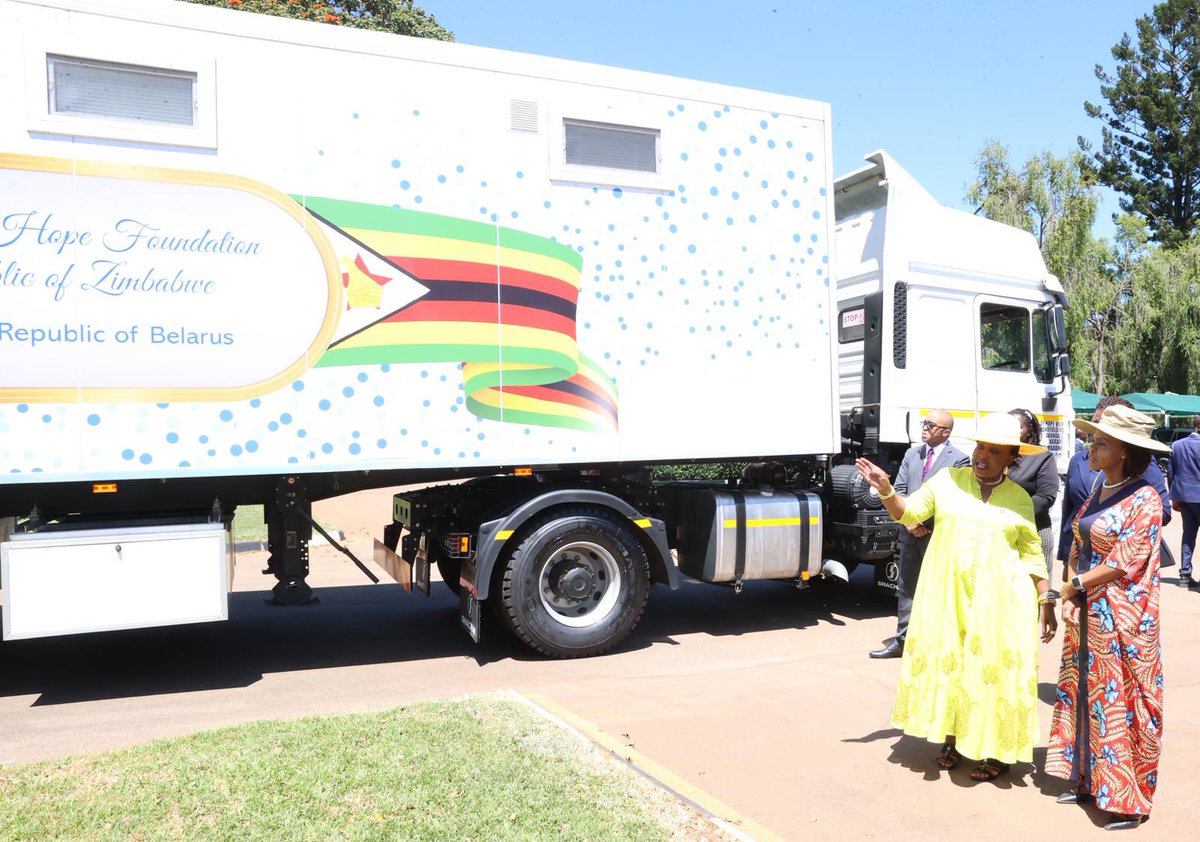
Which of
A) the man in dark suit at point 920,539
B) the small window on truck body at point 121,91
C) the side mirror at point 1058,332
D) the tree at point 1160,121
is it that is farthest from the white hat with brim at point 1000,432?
the tree at point 1160,121

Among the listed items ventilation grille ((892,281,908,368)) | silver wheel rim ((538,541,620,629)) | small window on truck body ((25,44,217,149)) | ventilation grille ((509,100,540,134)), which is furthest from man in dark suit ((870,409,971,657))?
small window on truck body ((25,44,217,149))

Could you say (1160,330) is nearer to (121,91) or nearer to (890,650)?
(890,650)

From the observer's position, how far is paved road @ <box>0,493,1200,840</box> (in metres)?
4.00

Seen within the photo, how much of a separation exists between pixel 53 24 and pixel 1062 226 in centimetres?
2960

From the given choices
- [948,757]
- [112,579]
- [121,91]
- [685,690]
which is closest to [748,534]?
[685,690]

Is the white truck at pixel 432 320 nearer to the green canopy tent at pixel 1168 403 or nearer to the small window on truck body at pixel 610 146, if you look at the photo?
the small window on truck body at pixel 610 146

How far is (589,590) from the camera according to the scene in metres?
6.55

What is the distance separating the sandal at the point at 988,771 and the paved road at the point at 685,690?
1.6 inches

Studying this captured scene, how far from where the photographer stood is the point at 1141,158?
46.2 metres

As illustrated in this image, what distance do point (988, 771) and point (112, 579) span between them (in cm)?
469

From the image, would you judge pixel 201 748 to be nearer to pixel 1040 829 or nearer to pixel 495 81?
pixel 1040 829

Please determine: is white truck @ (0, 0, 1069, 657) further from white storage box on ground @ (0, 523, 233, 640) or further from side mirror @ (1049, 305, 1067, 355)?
side mirror @ (1049, 305, 1067, 355)

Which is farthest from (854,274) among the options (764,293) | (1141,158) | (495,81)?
(1141,158)

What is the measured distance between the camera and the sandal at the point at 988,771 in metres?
4.19
